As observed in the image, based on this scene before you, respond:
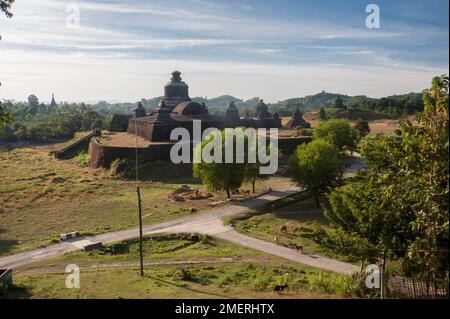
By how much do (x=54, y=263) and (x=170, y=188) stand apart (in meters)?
17.9

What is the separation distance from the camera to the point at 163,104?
52562 mm

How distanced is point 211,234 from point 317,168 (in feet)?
33.7

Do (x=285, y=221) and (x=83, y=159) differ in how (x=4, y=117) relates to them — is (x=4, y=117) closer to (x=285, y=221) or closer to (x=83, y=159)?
(x=285, y=221)

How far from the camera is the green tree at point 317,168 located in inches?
1171

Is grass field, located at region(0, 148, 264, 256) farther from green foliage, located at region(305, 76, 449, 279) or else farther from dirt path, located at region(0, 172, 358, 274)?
green foliage, located at region(305, 76, 449, 279)

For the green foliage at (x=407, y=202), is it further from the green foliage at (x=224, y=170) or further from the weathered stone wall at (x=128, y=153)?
the weathered stone wall at (x=128, y=153)

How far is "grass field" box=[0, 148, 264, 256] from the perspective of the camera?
26062mm

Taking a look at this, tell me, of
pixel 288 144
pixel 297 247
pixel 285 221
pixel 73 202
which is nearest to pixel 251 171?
pixel 285 221

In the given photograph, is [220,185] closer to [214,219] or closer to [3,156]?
[214,219]

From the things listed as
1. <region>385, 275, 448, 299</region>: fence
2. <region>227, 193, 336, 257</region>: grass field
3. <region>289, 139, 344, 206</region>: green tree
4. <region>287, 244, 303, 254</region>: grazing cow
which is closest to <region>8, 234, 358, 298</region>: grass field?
<region>385, 275, 448, 299</region>: fence

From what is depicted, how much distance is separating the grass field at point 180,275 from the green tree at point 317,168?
33.4 feet

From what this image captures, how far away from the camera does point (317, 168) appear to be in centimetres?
2975

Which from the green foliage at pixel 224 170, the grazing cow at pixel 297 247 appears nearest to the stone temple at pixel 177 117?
the green foliage at pixel 224 170
